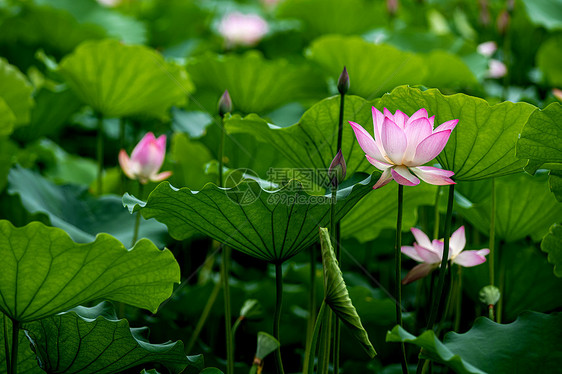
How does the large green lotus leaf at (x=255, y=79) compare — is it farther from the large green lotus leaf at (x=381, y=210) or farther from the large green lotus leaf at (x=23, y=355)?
the large green lotus leaf at (x=23, y=355)

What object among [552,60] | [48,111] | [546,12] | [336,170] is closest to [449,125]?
[336,170]

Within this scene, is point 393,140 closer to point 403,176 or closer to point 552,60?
point 403,176

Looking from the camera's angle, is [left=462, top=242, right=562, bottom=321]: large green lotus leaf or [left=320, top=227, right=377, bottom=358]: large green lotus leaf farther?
[left=462, top=242, right=562, bottom=321]: large green lotus leaf

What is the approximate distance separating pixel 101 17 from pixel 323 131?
172cm

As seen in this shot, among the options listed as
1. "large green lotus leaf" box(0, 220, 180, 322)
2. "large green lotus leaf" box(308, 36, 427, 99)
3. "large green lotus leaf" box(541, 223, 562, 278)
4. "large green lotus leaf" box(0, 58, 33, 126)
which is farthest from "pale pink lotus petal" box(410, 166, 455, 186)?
"large green lotus leaf" box(0, 58, 33, 126)

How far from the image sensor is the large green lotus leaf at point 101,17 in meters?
2.25

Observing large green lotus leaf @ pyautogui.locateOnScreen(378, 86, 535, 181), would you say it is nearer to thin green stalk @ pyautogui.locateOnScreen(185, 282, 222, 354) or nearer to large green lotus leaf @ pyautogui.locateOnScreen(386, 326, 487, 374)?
large green lotus leaf @ pyautogui.locateOnScreen(386, 326, 487, 374)

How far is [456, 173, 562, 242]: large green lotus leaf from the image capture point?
1.12 m

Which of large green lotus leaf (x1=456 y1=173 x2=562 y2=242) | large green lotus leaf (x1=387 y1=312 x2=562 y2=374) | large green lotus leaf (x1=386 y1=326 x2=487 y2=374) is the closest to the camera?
large green lotus leaf (x1=386 y1=326 x2=487 y2=374)

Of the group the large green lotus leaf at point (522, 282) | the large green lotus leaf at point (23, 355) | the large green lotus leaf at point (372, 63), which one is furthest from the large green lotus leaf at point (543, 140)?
the large green lotus leaf at point (23, 355)

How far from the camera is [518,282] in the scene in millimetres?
1245

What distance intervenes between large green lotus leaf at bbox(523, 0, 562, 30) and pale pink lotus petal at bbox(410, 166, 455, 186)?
1.43 meters

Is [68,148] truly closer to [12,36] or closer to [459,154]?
[12,36]

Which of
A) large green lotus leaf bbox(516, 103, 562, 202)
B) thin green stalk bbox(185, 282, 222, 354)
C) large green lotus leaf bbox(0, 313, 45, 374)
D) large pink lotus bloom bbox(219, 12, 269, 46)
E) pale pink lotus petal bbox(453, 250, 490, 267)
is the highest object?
large green lotus leaf bbox(516, 103, 562, 202)
